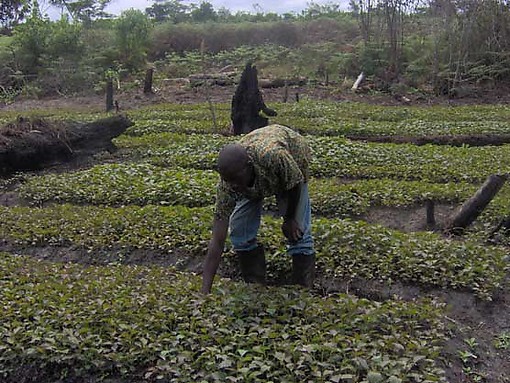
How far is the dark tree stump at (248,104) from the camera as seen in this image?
13.5 m

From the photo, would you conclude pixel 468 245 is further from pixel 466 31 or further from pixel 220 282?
pixel 466 31

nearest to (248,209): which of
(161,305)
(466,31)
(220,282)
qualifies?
(220,282)

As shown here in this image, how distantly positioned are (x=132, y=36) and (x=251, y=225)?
23050mm

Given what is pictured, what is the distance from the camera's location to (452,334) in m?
5.20

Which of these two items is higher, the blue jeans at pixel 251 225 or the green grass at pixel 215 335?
the blue jeans at pixel 251 225

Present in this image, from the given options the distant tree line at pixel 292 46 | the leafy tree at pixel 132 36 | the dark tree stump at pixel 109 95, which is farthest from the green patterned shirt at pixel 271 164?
the leafy tree at pixel 132 36

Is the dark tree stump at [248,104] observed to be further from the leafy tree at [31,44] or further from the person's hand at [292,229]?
the leafy tree at [31,44]

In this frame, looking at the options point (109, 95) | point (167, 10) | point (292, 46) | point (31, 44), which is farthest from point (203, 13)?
point (109, 95)

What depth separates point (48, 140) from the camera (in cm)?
1234

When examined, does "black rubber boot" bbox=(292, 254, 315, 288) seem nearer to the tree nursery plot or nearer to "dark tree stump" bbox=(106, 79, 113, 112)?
the tree nursery plot

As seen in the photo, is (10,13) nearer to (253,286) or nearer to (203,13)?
(203,13)

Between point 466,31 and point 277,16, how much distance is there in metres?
17.3

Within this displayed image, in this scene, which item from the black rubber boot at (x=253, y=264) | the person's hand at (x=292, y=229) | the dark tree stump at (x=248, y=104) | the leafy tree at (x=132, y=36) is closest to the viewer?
the person's hand at (x=292, y=229)

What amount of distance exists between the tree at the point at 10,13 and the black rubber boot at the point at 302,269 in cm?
3266
